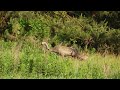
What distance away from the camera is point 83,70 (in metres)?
8.16

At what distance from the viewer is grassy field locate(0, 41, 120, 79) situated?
7886mm

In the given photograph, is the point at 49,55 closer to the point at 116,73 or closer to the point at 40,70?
the point at 40,70

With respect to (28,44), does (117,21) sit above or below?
above

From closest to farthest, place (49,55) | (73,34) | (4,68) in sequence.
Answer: (4,68) → (49,55) → (73,34)

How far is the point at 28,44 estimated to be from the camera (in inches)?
357

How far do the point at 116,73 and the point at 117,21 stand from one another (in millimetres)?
1968

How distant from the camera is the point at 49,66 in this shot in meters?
8.04

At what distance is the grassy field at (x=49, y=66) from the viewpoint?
25.9 ft

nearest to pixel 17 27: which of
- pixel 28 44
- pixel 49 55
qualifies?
pixel 28 44
